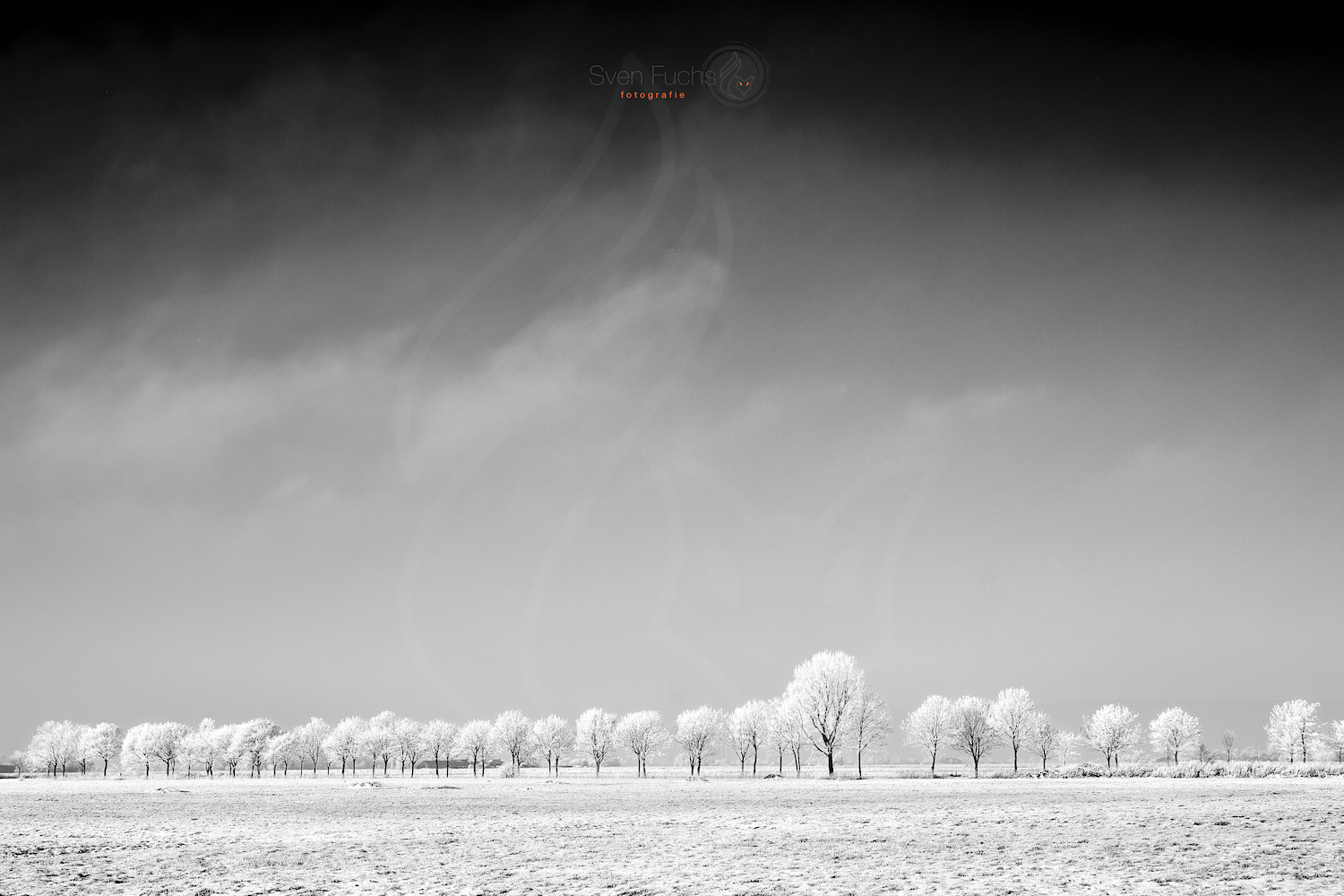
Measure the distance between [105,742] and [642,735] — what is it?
122971 mm

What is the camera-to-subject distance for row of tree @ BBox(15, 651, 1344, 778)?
351ft

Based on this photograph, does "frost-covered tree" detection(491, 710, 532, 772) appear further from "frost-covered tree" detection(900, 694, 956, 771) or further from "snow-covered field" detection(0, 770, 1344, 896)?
"snow-covered field" detection(0, 770, 1344, 896)

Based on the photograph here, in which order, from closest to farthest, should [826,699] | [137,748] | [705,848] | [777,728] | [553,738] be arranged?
[705,848]
[826,699]
[777,728]
[553,738]
[137,748]

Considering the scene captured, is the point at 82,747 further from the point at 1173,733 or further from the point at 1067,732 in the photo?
the point at 1173,733

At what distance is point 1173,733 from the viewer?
138000 mm

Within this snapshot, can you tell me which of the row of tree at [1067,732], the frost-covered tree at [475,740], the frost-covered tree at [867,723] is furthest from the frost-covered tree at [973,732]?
the frost-covered tree at [475,740]

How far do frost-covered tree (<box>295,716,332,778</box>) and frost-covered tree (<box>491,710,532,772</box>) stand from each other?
39.5 metres

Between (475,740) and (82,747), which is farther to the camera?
(82,747)

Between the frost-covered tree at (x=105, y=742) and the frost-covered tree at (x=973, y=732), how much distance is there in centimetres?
16438

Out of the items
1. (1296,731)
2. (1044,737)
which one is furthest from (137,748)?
(1296,731)

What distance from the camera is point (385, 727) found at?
554 feet

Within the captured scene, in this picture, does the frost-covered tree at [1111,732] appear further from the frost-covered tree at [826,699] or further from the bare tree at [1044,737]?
the frost-covered tree at [826,699]

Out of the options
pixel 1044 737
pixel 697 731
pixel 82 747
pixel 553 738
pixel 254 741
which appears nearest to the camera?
pixel 1044 737

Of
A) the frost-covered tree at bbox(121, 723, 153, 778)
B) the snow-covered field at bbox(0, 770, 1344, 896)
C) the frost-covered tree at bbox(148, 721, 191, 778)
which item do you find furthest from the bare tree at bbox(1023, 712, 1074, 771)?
the frost-covered tree at bbox(121, 723, 153, 778)
